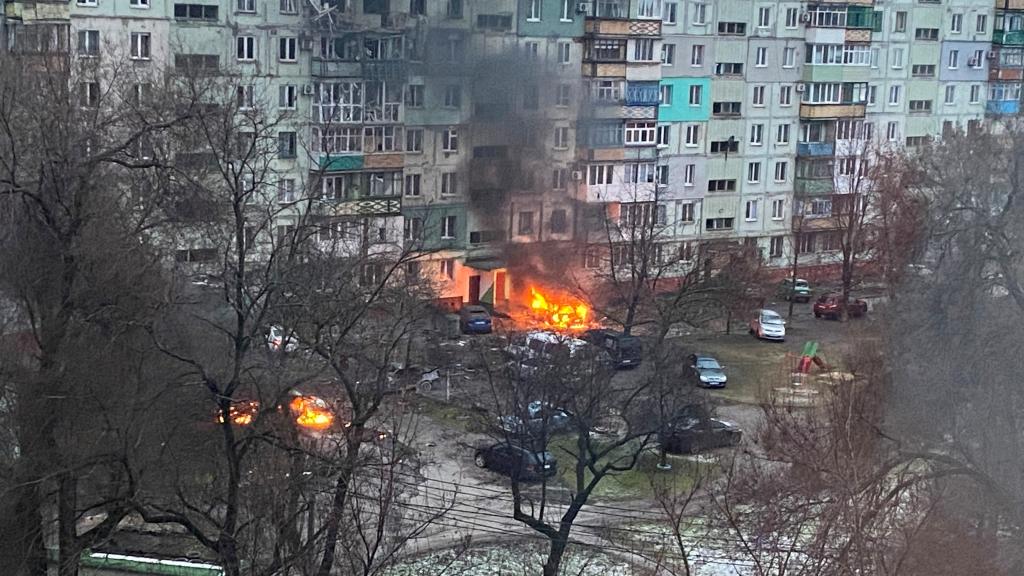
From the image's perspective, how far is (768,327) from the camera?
974 inches

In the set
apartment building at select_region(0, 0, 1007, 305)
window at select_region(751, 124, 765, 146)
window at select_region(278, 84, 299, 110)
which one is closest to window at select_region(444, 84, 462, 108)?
apartment building at select_region(0, 0, 1007, 305)

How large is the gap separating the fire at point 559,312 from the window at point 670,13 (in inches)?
239

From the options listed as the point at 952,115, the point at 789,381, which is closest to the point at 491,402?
the point at 789,381

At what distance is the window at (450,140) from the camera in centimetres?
2581

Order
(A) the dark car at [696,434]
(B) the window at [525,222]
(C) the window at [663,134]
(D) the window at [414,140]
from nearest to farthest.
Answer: (A) the dark car at [696,434]
(D) the window at [414,140]
(B) the window at [525,222]
(C) the window at [663,134]

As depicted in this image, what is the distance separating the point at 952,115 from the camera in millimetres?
32594

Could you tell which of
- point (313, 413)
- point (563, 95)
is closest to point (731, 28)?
point (563, 95)

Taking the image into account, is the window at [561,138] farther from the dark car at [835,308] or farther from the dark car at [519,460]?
the dark car at [519,460]

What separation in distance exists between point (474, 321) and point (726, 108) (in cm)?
813

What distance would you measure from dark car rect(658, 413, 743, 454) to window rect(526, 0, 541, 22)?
10.3 m

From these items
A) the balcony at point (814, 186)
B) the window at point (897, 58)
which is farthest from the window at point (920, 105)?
the balcony at point (814, 186)

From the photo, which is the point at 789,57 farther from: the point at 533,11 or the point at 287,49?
the point at 287,49

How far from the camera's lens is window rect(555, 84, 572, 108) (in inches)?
1038

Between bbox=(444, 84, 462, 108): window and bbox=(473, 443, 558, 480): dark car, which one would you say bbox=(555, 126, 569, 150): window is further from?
bbox=(473, 443, 558, 480): dark car
